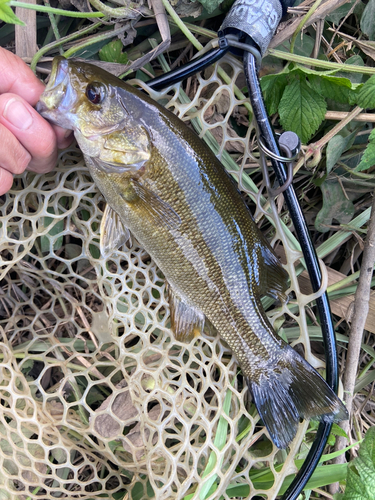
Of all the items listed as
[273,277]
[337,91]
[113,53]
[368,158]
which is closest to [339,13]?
[337,91]

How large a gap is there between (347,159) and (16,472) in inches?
99.5

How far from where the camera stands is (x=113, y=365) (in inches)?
81.4

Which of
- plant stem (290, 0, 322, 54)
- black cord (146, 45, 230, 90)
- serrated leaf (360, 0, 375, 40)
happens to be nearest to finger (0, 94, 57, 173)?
black cord (146, 45, 230, 90)

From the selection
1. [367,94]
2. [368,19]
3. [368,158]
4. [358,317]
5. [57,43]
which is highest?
[368,19]

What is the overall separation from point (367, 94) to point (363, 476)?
1.79 meters

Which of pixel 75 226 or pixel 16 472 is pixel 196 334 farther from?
pixel 16 472

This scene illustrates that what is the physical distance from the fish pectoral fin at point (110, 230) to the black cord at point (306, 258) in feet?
2.61

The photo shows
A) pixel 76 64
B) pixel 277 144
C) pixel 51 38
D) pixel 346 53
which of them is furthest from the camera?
pixel 346 53

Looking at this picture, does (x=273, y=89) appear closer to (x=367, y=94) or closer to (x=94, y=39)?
(x=367, y=94)

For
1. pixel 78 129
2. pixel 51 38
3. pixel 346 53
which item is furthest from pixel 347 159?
pixel 51 38

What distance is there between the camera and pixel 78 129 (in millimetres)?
1684

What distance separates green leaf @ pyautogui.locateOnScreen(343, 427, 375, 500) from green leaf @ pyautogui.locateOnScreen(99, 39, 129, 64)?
88.2 inches

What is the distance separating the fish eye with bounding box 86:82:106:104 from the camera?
163 centimetres

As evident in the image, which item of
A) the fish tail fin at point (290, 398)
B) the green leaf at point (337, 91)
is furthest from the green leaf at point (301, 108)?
the fish tail fin at point (290, 398)
